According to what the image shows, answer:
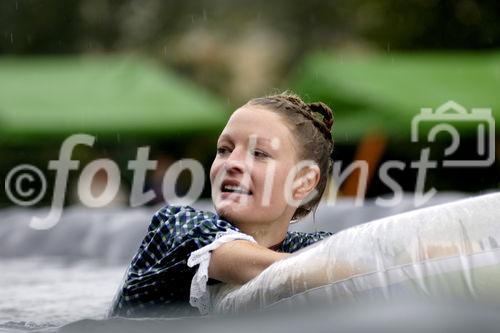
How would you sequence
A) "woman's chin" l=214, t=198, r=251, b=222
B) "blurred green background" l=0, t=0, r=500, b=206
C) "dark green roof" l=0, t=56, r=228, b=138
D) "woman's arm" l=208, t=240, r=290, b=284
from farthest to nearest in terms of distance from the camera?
"dark green roof" l=0, t=56, r=228, b=138, "blurred green background" l=0, t=0, r=500, b=206, "woman's chin" l=214, t=198, r=251, b=222, "woman's arm" l=208, t=240, r=290, b=284

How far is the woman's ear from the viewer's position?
75.1 inches

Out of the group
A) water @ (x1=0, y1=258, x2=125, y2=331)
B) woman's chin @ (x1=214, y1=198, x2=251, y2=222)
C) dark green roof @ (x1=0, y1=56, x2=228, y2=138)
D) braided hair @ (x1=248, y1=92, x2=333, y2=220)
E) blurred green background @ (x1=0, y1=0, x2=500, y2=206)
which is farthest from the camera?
dark green roof @ (x1=0, y1=56, x2=228, y2=138)

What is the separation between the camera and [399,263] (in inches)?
57.9

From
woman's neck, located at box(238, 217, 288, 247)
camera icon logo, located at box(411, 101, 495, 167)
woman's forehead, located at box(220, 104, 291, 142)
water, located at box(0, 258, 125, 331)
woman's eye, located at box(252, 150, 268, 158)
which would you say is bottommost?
camera icon logo, located at box(411, 101, 495, 167)

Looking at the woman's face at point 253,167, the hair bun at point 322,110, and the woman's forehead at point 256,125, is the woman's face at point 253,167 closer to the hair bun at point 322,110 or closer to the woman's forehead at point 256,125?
the woman's forehead at point 256,125

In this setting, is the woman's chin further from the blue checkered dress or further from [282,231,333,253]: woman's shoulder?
[282,231,333,253]: woman's shoulder

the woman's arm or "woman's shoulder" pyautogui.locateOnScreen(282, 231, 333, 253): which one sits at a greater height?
the woman's arm

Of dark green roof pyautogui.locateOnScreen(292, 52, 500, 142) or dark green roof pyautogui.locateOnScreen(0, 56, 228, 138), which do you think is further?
dark green roof pyautogui.locateOnScreen(0, 56, 228, 138)

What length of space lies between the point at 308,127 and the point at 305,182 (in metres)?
0.10

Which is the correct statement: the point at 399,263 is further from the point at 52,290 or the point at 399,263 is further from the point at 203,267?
the point at 52,290

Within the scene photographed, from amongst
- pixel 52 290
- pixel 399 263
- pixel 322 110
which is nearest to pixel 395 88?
pixel 52 290

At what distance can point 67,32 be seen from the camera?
1286 centimetres

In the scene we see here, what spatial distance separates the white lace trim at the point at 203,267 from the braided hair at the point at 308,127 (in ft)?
0.87

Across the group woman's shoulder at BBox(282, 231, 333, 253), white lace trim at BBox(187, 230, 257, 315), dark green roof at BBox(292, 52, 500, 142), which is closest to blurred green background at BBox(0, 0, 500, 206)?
dark green roof at BBox(292, 52, 500, 142)
